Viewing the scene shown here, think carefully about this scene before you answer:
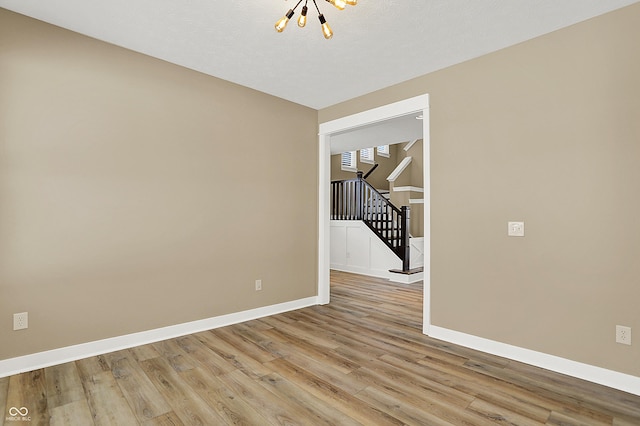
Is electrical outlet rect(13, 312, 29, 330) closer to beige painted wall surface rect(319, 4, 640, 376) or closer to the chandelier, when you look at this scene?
the chandelier

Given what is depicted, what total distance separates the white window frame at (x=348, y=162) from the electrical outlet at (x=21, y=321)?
8.00 m

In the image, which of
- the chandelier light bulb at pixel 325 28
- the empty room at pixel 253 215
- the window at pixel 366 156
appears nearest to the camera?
the chandelier light bulb at pixel 325 28

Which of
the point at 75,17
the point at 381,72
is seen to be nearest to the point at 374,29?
the point at 381,72

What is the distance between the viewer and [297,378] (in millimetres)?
2434

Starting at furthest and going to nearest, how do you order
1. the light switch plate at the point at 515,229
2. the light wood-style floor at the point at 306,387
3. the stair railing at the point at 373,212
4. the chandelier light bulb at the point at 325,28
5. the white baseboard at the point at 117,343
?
1. the stair railing at the point at 373,212
2. the light switch plate at the point at 515,229
3. the white baseboard at the point at 117,343
4. the chandelier light bulb at the point at 325,28
5. the light wood-style floor at the point at 306,387

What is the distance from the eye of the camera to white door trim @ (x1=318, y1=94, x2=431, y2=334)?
3.44m

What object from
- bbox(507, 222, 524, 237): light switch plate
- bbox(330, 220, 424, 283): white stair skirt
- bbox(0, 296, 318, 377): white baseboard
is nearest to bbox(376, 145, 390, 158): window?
bbox(330, 220, 424, 283): white stair skirt

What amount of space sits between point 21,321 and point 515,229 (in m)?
4.10

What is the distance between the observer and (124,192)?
297 centimetres

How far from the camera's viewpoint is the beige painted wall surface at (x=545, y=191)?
2.36 meters

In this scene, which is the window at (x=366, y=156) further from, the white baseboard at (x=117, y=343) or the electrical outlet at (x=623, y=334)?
the electrical outlet at (x=623, y=334)

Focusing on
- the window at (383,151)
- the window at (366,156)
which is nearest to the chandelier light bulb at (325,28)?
the window at (366,156)

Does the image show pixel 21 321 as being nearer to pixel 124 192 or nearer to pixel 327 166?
pixel 124 192

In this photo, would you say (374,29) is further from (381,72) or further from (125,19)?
(125,19)
